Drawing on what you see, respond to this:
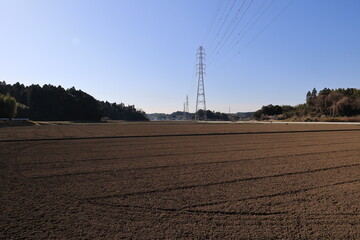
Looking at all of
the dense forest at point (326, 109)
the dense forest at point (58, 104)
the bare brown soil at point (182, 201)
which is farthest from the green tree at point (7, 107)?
the dense forest at point (326, 109)

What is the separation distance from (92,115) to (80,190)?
106 metres

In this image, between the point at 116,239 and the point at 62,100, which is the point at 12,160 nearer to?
the point at 116,239

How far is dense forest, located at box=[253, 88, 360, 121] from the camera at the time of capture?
217ft

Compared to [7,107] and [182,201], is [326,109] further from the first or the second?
[182,201]


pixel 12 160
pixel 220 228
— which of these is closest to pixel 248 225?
pixel 220 228

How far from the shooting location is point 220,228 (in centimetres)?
455

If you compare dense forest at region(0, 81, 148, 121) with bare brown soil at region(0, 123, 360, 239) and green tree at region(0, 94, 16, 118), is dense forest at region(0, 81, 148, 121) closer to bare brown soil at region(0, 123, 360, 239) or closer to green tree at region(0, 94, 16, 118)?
green tree at region(0, 94, 16, 118)

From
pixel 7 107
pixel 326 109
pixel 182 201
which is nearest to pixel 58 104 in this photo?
pixel 7 107

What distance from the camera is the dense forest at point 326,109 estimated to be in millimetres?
66250

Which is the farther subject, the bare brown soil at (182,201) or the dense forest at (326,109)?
the dense forest at (326,109)

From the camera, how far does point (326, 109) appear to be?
77.2 metres

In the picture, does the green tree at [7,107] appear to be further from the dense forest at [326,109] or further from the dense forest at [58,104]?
the dense forest at [326,109]

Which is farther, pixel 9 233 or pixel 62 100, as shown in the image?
pixel 62 100

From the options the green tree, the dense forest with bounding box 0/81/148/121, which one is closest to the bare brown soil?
the green tree
